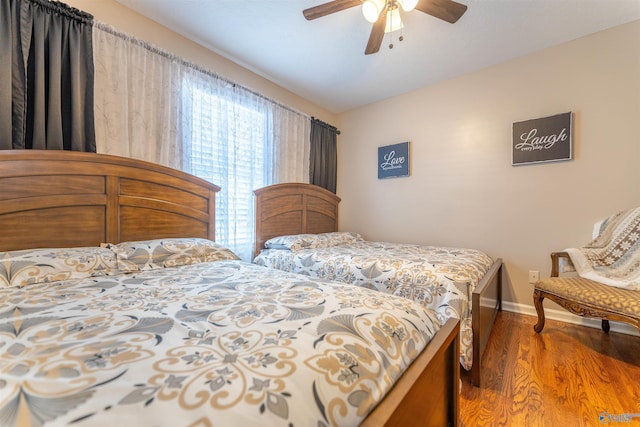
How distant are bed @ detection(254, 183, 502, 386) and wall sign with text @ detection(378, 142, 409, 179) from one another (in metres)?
0.84

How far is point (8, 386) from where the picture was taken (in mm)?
493

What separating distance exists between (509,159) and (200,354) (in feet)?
10.2

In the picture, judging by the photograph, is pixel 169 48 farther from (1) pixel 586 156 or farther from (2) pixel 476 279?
(1) pixel 586 156

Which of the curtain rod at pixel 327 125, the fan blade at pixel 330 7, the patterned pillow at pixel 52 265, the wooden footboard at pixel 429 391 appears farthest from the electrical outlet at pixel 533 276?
the patterned pillow at pixel 52 265

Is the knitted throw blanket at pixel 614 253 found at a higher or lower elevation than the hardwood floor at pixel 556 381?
higher

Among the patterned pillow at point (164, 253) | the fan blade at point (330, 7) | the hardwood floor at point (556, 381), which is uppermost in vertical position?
the fan blade at point (330, 7)

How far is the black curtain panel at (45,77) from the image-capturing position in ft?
4.84

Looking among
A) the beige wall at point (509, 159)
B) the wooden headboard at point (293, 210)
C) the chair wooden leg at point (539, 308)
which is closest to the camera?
the chair wooden leg at point (539, 308)

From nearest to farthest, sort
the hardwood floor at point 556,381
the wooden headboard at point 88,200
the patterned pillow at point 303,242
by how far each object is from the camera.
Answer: the hardwood floor at point 556,381, the wooden headboard at point 88,200, the patterned pillow at point 303,242

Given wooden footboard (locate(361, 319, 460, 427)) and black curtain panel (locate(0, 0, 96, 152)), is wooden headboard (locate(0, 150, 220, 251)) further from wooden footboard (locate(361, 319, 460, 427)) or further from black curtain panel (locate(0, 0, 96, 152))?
wooden footboard (locate(361, 319, 460, 427))

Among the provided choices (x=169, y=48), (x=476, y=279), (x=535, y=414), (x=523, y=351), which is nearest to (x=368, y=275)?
(x=476, y=279)

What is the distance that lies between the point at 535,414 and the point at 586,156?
2.19 m

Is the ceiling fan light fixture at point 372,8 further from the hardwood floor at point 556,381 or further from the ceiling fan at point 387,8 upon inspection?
the hardwood floor at point 556,381

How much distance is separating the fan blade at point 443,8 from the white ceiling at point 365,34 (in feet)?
1.06
